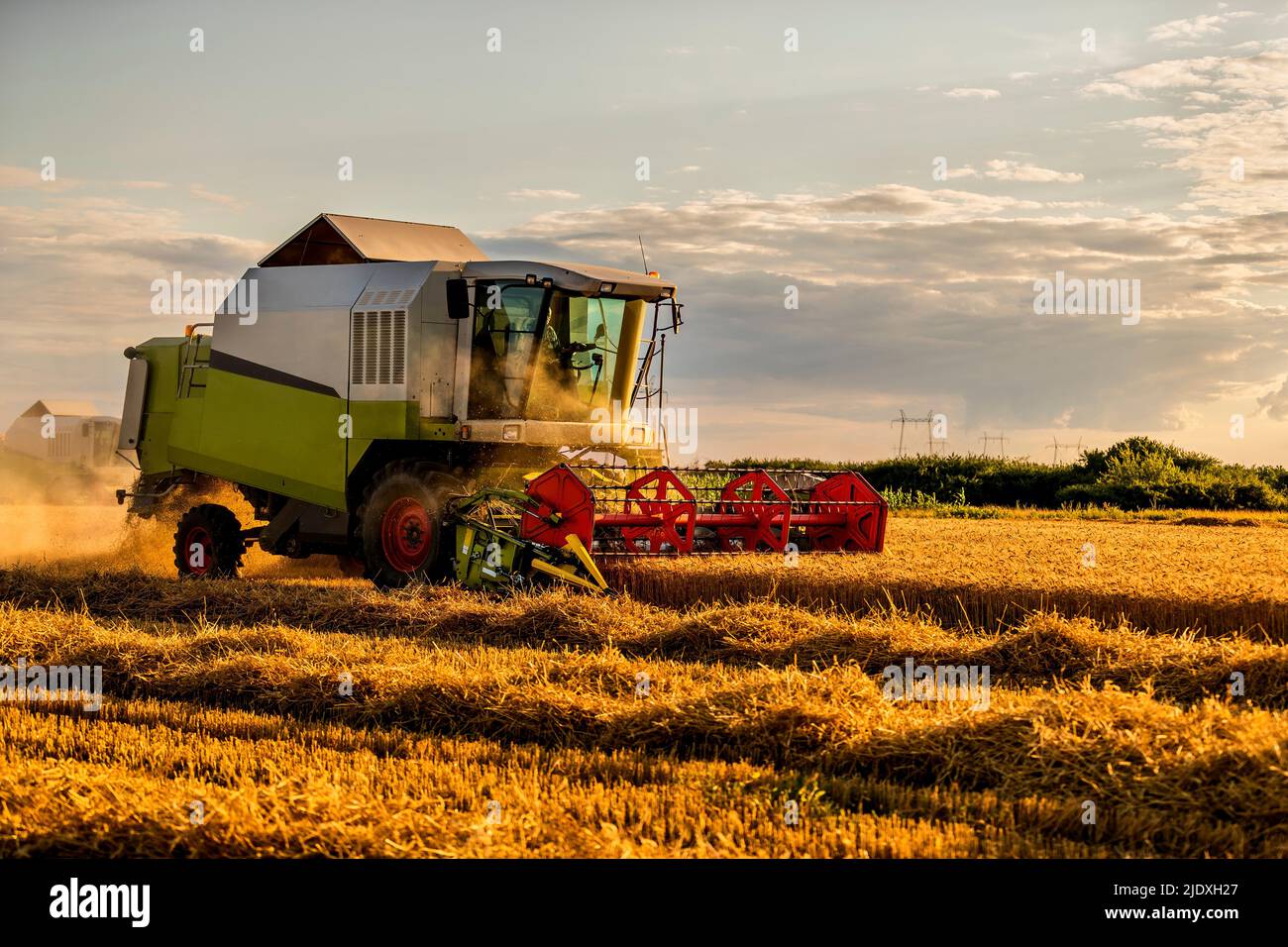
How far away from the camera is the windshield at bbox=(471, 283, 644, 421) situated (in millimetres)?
11898

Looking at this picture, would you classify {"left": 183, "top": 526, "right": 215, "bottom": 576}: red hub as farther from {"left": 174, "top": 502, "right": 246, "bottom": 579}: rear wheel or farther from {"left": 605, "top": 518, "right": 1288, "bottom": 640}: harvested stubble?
{"left": 605, "top": 518, "right": 1288, "bottom": 640}: harvested stubble

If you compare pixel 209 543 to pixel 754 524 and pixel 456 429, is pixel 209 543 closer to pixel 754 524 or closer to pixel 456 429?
pixel 456 429

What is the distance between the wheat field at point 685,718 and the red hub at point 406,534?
1.01 meters

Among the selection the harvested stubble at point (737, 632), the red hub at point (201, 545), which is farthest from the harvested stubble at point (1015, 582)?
the red hub at point (201, 545)

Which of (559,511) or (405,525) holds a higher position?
(559,511)

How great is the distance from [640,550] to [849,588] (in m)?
1.90

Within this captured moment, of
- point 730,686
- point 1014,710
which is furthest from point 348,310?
point 1014,710

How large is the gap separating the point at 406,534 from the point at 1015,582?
5.50 m

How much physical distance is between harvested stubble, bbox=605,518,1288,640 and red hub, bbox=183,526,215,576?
549cm

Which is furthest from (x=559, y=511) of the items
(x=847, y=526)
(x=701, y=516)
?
(x=847, y=526)

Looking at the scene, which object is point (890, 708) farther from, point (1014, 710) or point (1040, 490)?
point (1040, 490)

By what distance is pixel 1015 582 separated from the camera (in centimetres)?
947

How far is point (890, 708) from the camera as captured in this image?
6277mm

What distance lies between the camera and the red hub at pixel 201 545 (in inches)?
543
